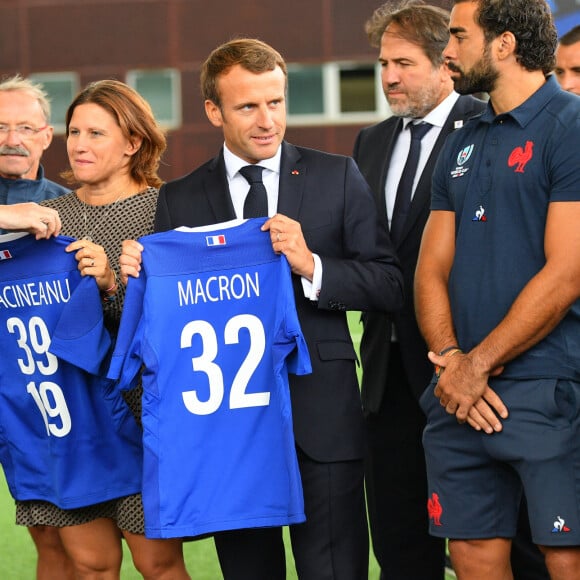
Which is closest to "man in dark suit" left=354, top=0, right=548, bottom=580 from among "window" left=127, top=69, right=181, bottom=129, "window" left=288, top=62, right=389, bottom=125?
"window" left=288, top=62, right=389, bottom=125

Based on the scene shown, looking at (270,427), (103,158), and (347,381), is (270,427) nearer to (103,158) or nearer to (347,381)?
(347,381)

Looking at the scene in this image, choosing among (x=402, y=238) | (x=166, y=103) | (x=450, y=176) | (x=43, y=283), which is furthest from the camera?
(x=166, y=103)

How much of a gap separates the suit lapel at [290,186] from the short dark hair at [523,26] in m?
0.65

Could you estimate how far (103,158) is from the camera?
11.4ft

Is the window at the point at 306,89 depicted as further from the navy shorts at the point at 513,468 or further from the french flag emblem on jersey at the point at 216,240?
the navy shorts at the point at 513,468

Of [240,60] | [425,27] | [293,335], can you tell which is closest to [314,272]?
[293,335]

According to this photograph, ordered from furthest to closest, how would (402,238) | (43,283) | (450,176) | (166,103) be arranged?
(166,103) < (402,238) < (43,283) < (450,176)

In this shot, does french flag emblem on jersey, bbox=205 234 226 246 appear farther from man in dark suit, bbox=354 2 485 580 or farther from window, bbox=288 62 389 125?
window, bbox=288 62 389 125

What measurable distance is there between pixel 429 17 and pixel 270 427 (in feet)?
5.28

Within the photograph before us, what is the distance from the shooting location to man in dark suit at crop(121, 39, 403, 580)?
3.14m

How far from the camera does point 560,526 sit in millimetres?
2807

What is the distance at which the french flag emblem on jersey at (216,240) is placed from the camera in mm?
3117

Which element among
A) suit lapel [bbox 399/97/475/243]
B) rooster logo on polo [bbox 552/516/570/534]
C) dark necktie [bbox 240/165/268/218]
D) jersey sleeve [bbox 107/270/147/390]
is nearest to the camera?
rooster logo on polo [bbox 552/516/570/534]

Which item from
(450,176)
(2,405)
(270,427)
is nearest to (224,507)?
(270,427)
